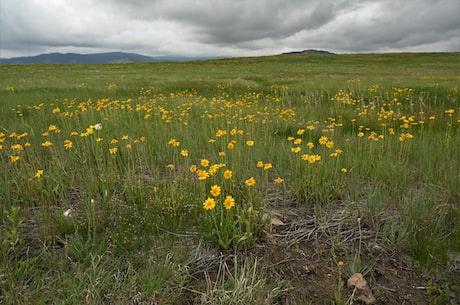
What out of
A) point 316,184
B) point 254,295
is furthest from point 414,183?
point 254,295

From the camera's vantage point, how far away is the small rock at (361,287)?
1835 mm

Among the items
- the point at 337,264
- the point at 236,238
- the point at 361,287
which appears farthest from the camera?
the point at 236,238

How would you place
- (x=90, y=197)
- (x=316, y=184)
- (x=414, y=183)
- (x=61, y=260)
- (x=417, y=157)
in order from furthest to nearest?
(x=417, y=157), (x=414, y=183), (x=316, y=184), (x=90, y=197), (x=61, y=260)

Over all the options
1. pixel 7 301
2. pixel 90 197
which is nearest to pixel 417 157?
pixel 90 197

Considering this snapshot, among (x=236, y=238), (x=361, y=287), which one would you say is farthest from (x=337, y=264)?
(x=236, y=238)

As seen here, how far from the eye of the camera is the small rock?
184cm

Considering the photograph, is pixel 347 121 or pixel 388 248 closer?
pixel 388 248

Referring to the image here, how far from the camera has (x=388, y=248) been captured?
7.39 feet

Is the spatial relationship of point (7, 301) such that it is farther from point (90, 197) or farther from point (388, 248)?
point (388, 248)

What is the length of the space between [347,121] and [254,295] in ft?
18.0

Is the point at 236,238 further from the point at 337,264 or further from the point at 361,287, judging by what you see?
the point at 361,287

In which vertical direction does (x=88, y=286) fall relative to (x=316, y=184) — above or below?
below

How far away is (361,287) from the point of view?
1.88 m

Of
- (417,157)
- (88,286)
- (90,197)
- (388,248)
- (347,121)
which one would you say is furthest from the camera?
(347,121)
